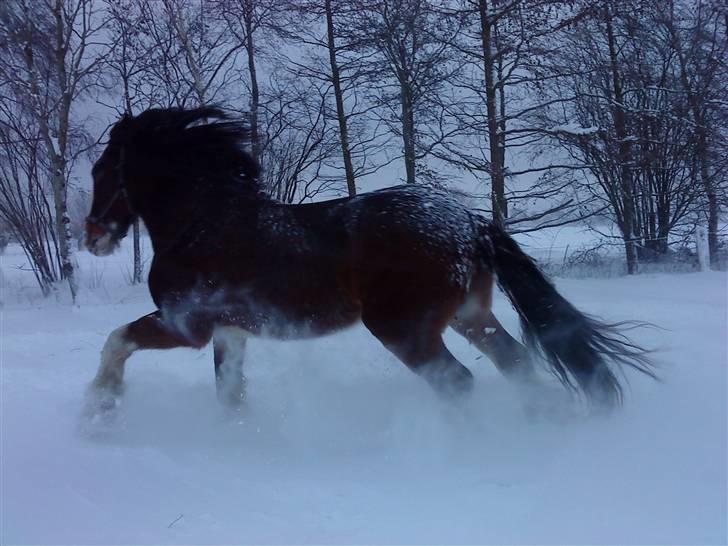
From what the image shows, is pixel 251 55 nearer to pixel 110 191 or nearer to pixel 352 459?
pixel 110 191

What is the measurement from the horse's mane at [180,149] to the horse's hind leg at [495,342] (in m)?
1.67

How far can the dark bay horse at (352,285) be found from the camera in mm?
3041

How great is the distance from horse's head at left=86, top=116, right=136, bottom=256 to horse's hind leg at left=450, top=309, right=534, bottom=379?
2.39 meters

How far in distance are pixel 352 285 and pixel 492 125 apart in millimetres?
8534

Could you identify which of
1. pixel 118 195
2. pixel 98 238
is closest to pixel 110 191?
pixel 118 195

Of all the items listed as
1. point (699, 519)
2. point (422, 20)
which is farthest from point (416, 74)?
point (699, 519)

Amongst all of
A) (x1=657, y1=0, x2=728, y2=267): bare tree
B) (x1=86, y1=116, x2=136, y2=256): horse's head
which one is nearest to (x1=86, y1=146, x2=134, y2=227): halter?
(x1=86, y1=116, x2=136, y2=256): horse's head

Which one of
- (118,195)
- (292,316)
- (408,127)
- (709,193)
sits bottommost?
(292,316)

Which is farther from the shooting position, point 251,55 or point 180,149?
point 251,55

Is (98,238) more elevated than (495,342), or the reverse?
(98,238)

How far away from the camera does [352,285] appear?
3.13 m

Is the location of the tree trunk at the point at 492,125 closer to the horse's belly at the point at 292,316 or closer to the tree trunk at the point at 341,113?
the tree trunk at the point at 341,113

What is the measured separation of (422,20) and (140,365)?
9024 millimetres

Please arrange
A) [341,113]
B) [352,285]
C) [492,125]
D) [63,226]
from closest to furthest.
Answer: [352,285], [63,226], [492,125], [341,113]
